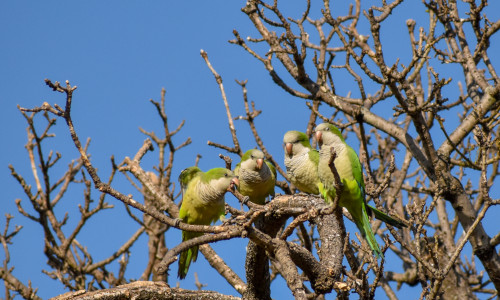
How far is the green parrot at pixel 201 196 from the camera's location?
17.1 feet

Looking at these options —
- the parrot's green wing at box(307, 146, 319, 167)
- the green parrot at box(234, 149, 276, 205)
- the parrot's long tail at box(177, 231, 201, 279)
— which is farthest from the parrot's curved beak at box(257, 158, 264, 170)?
the parrot's long tail at box(177, 231, 201, 279)

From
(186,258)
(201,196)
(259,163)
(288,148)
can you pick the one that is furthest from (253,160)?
(186,258)

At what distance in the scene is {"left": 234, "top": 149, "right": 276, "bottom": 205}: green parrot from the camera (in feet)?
17.4

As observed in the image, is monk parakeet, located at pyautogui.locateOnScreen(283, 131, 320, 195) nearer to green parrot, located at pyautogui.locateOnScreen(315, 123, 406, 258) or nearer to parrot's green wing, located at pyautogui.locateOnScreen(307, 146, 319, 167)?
parrot's green wing, located at pyautogui.locateOnScreen(307, 146, 319, 167)

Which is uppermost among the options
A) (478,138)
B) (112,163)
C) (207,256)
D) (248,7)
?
(248,7)

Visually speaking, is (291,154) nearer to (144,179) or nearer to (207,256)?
(207,256)

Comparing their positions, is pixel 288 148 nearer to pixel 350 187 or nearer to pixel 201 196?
pixel 201 196

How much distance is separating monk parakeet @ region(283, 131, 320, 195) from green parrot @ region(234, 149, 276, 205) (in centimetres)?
25

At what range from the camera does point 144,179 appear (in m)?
6.21

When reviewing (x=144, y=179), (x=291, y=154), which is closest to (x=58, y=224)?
(x=144, y=179)

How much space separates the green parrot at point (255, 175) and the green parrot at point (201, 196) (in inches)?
5.7

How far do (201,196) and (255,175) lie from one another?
59 cm

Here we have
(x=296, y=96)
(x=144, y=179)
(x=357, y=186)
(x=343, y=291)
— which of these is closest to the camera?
(x=343, y=291)

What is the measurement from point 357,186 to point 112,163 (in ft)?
12.1
